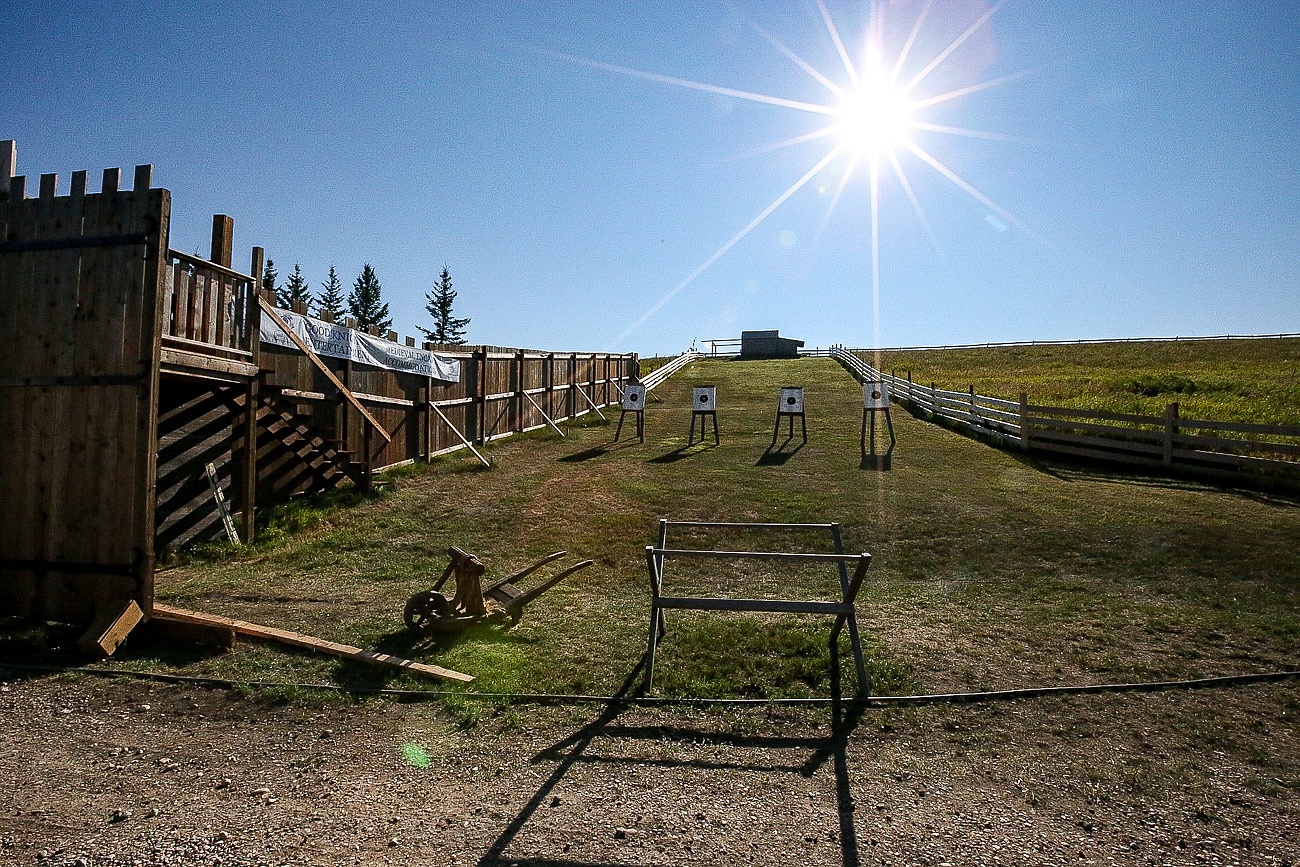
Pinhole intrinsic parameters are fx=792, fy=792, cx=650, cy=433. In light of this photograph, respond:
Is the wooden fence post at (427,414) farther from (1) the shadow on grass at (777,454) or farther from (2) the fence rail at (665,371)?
(2) the fence rail at (665,371)

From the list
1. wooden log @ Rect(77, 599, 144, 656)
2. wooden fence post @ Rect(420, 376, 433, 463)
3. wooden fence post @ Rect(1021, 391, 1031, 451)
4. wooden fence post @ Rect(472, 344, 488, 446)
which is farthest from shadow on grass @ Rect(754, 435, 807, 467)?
wooden log @ Rect(77, 599, 144, 656)

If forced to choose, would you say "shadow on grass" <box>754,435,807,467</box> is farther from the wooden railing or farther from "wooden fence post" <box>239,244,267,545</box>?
the wooden railing

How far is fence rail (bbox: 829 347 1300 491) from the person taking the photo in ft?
48.7

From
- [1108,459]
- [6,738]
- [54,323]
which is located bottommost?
[6,738]

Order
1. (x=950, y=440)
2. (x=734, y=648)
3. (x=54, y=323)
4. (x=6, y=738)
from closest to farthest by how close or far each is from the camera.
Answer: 1. (x=6, y=738)
2. (x=734, y=648)
3. (x=54, y=323)
4. (x=950, y=440)

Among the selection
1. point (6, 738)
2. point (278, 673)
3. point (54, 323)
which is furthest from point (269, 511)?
point (6, 738)

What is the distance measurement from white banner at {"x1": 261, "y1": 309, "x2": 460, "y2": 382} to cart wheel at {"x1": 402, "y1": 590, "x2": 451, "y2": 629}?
21.2ft

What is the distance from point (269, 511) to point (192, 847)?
362 inches

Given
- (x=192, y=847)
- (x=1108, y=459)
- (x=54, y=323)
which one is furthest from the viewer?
(x=1108, y=459)

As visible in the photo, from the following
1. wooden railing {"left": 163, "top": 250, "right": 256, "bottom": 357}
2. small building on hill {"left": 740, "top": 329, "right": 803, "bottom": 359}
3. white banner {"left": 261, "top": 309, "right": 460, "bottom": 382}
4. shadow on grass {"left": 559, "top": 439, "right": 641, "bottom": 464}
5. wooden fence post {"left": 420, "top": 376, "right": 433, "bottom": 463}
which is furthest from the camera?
small building on hill {"left": 740, "top": 329, "right": 803, "bottom": 359}

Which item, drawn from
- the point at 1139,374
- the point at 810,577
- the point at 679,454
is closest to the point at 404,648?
the point at 810,577

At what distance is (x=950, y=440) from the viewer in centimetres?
2012

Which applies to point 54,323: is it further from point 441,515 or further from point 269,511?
point 441,515

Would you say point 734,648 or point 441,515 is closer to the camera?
point 734,648
